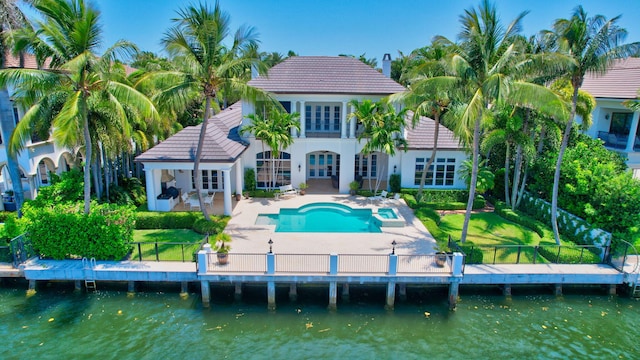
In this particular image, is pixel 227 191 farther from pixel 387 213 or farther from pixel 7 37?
pixel 7 37

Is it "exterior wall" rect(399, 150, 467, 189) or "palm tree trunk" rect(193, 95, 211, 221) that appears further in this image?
"exterior wall" rect(399, 150, 467, 189)

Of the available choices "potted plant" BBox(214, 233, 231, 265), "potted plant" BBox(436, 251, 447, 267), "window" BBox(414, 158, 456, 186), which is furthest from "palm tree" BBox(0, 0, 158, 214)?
"window" BBox(414, 158, 456, 186)

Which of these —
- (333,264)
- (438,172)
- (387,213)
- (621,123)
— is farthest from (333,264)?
(621,123)

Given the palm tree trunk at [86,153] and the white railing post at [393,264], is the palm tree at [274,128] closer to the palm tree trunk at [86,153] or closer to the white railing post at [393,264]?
the palm tree trunk at [86,153]

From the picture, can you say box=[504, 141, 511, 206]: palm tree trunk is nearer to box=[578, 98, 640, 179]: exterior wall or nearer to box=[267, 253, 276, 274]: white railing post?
box=[578, 98, 640, 179]: exterior wall

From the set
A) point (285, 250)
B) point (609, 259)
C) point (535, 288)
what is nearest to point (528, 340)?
point (535, 288)

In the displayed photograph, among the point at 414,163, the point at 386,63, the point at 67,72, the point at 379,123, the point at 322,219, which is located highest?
the point at 386,63

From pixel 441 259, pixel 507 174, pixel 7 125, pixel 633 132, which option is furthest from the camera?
pixel 633 132
